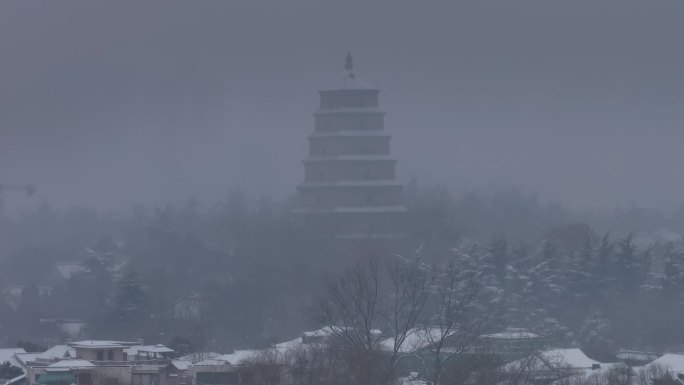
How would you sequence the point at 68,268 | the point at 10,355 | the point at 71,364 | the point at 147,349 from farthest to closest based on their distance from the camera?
the point at 68,268 < the point at 147,349 < the point at 10,355 < the point at 71,364

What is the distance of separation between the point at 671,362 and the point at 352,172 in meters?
39.2

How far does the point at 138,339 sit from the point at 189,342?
22.4ft

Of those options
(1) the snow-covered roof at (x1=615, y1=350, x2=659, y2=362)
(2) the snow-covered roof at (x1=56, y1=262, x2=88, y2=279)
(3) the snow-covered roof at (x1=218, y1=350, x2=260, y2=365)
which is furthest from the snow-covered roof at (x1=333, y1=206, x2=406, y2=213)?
(3) the snow-covered roof at (x1=218, y1=350, x2=260, y2=365)

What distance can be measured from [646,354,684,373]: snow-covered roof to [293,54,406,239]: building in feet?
117

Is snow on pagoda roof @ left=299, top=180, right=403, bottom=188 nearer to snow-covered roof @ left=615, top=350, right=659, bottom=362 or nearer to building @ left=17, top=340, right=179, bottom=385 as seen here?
snow-covered roof @ left=615, top=350, right=659, bottom=362

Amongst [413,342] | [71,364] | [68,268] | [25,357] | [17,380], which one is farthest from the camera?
[68,268]

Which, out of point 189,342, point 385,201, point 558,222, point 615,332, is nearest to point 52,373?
point 189,342

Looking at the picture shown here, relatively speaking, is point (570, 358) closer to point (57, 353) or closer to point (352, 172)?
point (57, 353)

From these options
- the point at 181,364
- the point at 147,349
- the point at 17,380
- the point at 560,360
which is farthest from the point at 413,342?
the point at 17,380

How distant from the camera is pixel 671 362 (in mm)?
49875

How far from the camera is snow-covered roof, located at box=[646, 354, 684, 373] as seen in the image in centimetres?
4815

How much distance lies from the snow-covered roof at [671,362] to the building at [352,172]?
35.6m

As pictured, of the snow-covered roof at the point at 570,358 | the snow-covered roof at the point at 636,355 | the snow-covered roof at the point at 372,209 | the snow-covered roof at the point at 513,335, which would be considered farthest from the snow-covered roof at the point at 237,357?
the snow-covered roof at the point at 372,209

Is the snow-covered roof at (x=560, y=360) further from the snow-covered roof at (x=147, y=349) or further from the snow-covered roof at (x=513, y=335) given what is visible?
the snow-covered roof at (x=147, y=349)
